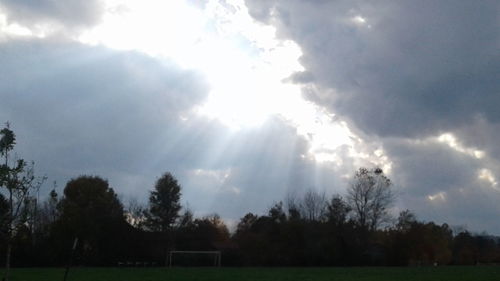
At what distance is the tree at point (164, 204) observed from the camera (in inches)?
3401

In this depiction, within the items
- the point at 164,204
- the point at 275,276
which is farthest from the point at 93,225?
the point at 275,276

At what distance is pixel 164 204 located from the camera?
87.9 meters

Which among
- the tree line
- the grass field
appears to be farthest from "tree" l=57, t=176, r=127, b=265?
the grass field

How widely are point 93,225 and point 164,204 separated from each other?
13705 mm

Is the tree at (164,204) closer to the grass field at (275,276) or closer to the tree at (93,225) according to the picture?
the tree at (93,225)

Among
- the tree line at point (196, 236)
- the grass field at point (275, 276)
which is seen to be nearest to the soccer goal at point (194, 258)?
the tree line at point (196, 236)

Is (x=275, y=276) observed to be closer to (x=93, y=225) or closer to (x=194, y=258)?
(x=194, y=258)

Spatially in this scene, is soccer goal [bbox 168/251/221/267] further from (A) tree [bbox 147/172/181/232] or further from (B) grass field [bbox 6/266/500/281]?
(B) grass field [bbox 6/266/500/281]

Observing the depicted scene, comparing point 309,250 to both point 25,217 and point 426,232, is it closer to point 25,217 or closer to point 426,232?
point 426,232

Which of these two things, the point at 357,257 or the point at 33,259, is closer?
the point at 33,259

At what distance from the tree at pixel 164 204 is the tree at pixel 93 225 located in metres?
6.99

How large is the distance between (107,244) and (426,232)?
44939 mm

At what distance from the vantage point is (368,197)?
88812 millimetres

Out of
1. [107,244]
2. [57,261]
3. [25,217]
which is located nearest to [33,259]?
[57,261]
